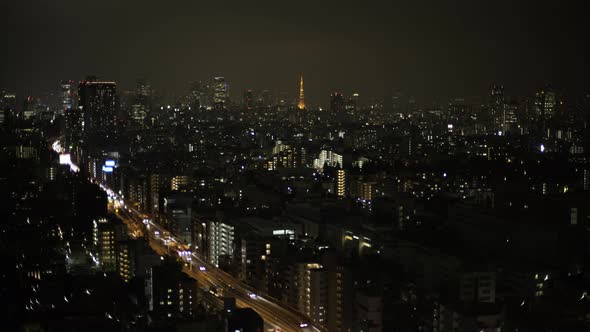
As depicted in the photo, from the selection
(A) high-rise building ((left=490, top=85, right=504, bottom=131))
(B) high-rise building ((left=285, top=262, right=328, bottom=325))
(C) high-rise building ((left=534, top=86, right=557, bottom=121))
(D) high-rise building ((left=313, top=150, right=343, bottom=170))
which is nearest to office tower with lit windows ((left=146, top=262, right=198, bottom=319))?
(B) high-rise building ((left=285, top=262, right=328, bottom=325))

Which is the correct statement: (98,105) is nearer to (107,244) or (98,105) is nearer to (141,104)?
(141,104)

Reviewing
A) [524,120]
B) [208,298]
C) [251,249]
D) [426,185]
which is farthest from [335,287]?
[524,120]

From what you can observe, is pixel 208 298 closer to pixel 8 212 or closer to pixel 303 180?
pixel 8 212

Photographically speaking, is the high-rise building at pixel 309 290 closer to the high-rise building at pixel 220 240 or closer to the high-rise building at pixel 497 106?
the high-rise building at pixel 220 240

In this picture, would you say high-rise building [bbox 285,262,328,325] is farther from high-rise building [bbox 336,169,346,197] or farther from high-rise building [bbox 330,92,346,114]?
high-rise building [bbox 330,92,346,114]

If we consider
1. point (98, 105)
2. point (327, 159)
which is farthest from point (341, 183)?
point (98, 105)
